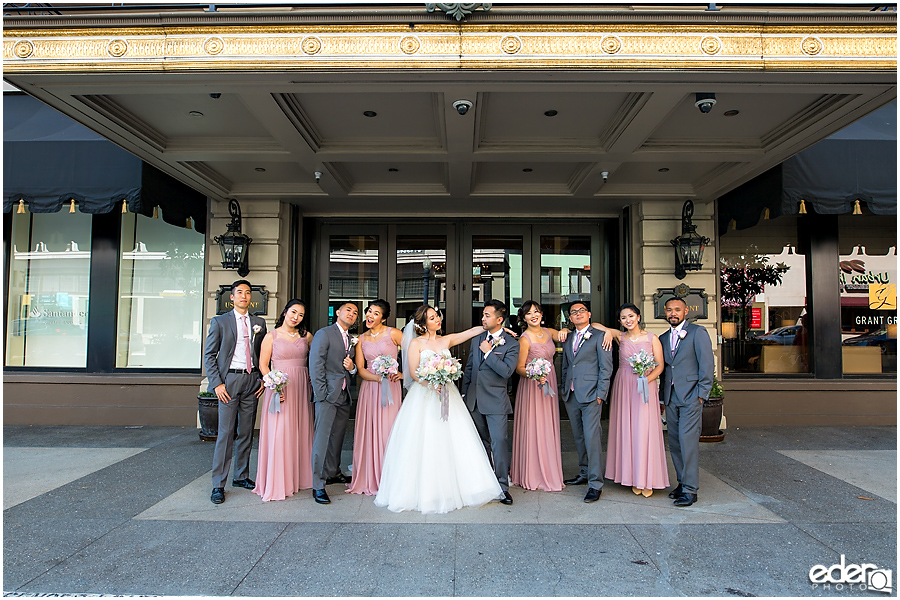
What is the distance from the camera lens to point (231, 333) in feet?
18.2

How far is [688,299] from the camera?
8.68 meters

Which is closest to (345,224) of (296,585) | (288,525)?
(288,525)

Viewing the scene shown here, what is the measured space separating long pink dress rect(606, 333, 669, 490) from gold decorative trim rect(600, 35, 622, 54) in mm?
→ 2740

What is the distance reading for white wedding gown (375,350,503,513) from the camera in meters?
4.96

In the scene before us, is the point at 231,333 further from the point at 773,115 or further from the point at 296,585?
the point at 773,115

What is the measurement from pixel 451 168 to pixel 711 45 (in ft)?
11.3

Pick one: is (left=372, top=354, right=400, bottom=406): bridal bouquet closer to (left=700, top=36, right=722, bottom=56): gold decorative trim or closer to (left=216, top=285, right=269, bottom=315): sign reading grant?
(left=216, top=285, right=269, bottom=315): sign reading grant

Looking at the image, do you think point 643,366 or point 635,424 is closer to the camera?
point 643,366

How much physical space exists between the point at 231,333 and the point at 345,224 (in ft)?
14.7

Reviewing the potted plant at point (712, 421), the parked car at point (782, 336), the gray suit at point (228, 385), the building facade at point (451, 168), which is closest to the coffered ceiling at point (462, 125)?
the building facade at point (451, 168)

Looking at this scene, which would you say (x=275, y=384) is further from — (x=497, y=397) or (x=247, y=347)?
(x=497, y=397)

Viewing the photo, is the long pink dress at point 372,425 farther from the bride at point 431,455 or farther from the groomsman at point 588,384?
the groomsman at point 588,384

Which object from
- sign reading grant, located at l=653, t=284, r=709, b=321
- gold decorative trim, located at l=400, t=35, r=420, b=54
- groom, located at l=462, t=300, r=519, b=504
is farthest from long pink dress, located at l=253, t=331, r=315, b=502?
sign reading grant, located at l=653, t=284, r=709, b=321

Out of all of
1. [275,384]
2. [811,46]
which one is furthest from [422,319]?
[811,46]
